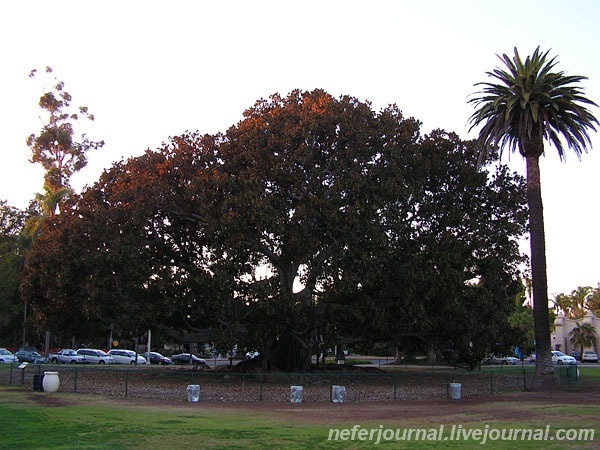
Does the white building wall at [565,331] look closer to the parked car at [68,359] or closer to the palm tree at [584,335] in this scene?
the palm tree at [584,335]

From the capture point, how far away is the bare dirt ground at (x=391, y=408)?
1998 centimetres

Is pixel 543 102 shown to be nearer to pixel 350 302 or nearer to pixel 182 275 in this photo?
pixel 350 302

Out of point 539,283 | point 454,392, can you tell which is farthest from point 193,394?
point 539,283

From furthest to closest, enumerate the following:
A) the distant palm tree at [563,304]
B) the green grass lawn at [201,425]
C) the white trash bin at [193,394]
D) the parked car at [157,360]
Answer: the distant palm tree at [563,304] → the parked car at [157,360] → the white trash bin at [193,394] → the green grass lawn at [201,425]

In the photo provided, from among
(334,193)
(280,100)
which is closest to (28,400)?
(334,193)

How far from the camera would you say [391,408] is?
23656mm

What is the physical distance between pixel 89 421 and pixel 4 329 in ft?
238

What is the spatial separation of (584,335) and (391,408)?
80463mm

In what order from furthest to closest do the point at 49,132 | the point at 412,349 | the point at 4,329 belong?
1. the point at 4,329
2. the point at 49,132
3. the point at 412,349

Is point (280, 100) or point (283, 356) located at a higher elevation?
point (280, 100)

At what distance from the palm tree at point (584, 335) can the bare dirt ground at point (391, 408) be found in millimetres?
70385

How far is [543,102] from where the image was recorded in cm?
3578

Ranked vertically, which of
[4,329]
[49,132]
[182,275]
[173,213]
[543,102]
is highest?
[49,132]

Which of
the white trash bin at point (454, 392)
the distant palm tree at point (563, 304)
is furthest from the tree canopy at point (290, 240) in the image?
the distant palm tree at point (563, 304)
